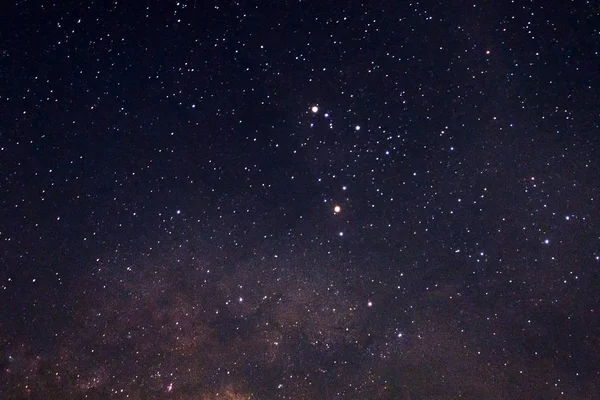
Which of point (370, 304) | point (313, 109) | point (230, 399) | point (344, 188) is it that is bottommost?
point (230, 399)

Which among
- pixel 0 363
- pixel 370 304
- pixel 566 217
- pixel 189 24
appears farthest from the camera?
pixel 0 363

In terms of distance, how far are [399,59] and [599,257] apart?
289 centimetres

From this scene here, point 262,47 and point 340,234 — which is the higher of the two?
point 262,47

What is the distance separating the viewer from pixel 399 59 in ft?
13.5

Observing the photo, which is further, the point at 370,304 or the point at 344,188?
the point at 370,304

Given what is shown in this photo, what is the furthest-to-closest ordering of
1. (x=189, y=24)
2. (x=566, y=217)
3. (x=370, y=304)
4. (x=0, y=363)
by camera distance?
(x=0, y=363)
(x=370, y=304)
(x=566, y=217)
(x=189, y=24)

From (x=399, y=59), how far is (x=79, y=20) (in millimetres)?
3077

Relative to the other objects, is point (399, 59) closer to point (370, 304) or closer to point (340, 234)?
point (340, 234)

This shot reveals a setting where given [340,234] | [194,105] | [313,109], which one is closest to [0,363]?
[194,105]

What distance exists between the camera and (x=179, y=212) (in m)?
4.52

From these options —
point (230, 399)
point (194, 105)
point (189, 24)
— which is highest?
point (189, 24)

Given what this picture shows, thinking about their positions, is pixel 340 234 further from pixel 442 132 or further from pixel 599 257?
pixel 599 257

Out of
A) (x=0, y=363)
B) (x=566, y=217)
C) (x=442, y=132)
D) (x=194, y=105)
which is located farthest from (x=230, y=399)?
(x=566, y=217)

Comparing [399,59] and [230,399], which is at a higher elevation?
[399,59]
